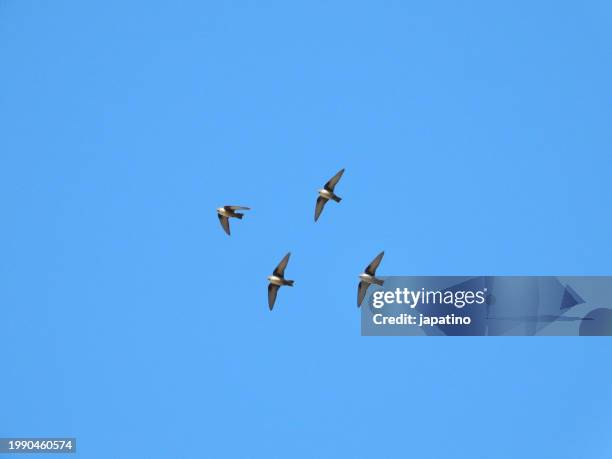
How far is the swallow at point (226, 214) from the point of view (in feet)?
141

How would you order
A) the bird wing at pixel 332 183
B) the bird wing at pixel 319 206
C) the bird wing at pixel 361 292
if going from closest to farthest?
the bird wing at pixel 332 183
the bird wing at pixel 319 206
the bird wing at pixel 361 292

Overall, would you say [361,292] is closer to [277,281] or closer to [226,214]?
[277,281]

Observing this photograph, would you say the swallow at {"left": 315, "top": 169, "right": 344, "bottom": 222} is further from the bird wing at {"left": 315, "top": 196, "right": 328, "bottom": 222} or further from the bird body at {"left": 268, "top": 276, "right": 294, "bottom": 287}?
the bird body at {"left": 268, "top": 276, "right": 294, "bottom": 287}

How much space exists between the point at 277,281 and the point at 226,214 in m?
3.22

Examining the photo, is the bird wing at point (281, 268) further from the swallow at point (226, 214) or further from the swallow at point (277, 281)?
the swallow at point (226, 214)

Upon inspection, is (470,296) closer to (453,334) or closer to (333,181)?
(453,334)

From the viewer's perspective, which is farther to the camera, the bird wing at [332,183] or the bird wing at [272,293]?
the bird wing at [272,293]

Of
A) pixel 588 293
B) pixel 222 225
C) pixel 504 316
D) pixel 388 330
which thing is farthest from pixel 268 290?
pixel 588 293

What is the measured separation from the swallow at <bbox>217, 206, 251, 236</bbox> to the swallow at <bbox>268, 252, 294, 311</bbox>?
2436 mm

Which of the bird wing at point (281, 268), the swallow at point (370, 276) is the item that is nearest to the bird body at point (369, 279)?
the swallow at point (370, 276)

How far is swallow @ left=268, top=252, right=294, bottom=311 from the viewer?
42.4m

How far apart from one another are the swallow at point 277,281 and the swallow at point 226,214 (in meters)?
2.44

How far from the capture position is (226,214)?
142 feet

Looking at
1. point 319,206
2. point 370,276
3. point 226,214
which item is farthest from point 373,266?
point 226,214
